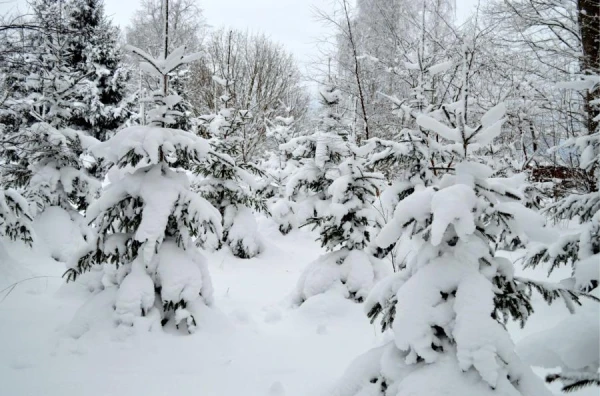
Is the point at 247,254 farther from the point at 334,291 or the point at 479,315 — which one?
the point at 479,315

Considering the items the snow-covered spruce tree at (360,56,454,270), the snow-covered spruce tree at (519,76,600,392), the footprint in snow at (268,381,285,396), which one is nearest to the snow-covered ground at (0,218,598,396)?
the footprint in snow at (268,381,285,396)

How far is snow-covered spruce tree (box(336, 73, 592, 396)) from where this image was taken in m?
1.80

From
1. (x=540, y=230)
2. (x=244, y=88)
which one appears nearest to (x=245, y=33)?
(x=244, y=88)

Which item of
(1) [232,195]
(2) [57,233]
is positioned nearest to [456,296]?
(1) [232,195]

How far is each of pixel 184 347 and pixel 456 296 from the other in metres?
3.04

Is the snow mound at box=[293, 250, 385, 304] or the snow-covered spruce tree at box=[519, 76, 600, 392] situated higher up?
the snow-covered spruce tree at box=[519, 76, 600, 392]

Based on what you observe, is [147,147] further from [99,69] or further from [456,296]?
[99,69]

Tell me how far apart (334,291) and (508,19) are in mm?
8951

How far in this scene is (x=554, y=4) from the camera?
306 inches

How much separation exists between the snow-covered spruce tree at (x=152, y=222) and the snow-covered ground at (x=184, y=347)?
1.11 ft

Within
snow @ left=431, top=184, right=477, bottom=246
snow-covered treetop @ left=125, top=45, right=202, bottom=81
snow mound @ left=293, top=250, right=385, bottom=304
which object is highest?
snow-covered treetop @ left=125, top=45, right=202, bottom=81

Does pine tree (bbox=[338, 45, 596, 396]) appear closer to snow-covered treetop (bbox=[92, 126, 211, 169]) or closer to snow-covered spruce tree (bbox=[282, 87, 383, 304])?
snow-covered treetop (bbox=[92, 126, 211, 169])

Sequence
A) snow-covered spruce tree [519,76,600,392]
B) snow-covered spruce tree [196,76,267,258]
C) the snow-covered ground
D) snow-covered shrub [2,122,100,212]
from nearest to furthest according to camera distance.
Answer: snow-covered spruce tree [519,76,600,392]
the snow-covered ground
snow-covered shrub [2,122,100,212]
snow-covered spruce tree [196,76,267,258]

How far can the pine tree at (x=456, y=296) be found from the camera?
1.80 metres
